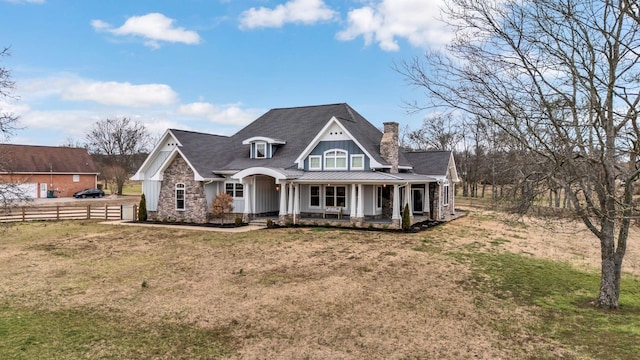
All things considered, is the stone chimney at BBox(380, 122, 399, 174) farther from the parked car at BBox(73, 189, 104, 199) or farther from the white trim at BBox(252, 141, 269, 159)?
the parked car at BBox(73, 189, 104, 199)

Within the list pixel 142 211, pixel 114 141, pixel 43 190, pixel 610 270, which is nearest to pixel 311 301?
pixel 610 270

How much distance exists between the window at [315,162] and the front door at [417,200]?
6047 mm

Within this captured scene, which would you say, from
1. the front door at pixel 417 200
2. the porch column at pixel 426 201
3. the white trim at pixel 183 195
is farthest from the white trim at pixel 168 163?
the porch column at pixel 426 201

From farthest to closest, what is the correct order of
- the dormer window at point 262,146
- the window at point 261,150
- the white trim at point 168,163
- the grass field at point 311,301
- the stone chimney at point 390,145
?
the window at point 261,150 < the dormer window at point 262,146 < the white trim at point 168,163 < the stone chimney at point 390,145 < the grass field at point 311,301

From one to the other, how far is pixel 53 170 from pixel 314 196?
3523 centimetres

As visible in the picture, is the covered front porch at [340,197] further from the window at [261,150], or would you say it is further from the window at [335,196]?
the window at [261,150]

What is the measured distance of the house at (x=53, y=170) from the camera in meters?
41.9

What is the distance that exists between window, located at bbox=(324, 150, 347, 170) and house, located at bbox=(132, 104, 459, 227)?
6cm

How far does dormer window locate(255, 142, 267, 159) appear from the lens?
82.3 feet

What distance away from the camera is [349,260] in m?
13.4

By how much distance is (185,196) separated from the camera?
23125mm

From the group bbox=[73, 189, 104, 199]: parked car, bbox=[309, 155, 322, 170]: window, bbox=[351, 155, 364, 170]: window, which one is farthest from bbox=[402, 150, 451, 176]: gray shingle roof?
bbox=[73, 189, 104, 199]: parked car

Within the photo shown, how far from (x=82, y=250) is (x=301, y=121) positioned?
52.2ft

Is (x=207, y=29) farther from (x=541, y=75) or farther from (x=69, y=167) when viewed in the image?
(x=69, y=167)
